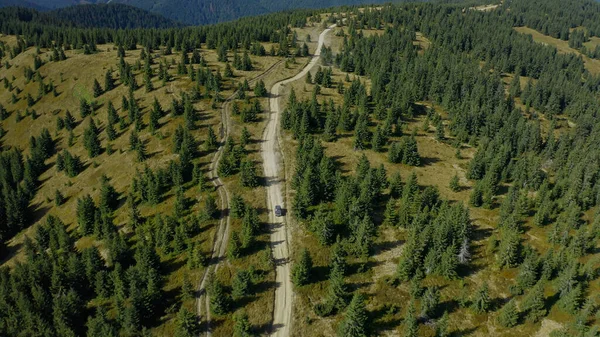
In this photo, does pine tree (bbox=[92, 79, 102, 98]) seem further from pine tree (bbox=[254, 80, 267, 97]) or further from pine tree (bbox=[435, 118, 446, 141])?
pine tree (bbox=[435, 118, 446, 141])

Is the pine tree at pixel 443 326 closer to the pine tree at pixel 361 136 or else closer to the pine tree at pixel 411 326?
the pine tree at pixel 411 326

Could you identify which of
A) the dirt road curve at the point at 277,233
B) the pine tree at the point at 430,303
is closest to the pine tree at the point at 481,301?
the pine tree at the point at 430,303

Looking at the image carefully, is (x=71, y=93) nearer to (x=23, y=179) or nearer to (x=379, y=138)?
(x=23, y=179)

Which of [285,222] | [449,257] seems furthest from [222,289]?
[449,257]

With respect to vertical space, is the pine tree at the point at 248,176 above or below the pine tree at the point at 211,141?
below

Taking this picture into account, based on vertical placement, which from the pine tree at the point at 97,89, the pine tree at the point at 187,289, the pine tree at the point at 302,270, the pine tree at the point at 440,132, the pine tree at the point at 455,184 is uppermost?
the pine tree at the point at 97,89

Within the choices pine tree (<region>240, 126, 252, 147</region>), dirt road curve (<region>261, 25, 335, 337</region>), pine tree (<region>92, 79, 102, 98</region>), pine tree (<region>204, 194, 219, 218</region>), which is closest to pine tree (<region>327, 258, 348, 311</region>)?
dirt road curve (<region>261, 25, 335, 337</region>)

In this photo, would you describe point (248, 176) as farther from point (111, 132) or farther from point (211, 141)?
point (111, 132)

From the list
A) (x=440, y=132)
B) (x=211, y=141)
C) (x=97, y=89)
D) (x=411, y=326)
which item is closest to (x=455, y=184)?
(x=440, y=132)
